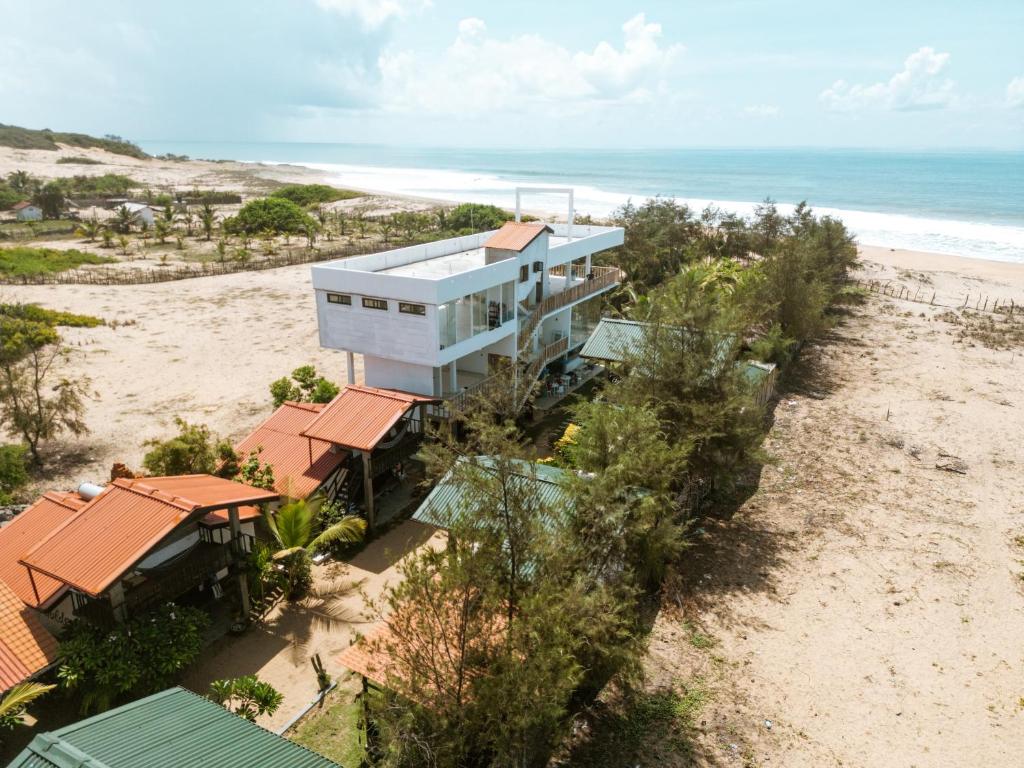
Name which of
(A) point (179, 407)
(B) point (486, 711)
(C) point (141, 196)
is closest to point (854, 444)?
(B) point (486, 711)

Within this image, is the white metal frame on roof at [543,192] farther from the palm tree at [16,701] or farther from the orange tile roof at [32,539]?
the palm tree at [16,701]

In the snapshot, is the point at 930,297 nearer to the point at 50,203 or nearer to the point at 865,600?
the point at 865,600

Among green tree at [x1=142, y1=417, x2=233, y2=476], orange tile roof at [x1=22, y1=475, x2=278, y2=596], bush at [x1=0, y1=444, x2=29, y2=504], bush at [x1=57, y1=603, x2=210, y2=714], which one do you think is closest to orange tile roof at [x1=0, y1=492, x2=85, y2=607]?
orange tile roof at [x1=22, y1=475, x2=278, y2=596]

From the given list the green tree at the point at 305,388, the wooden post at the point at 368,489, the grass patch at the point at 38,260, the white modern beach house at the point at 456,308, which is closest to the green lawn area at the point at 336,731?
the wooden post at the point at 368,489

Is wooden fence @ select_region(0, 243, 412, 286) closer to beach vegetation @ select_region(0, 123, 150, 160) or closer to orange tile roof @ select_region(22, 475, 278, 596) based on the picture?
orange tile roof @ select_region(22, 475, 278, 596)

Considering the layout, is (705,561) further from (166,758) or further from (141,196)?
(141,196)

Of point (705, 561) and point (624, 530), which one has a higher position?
point (624, 530)
